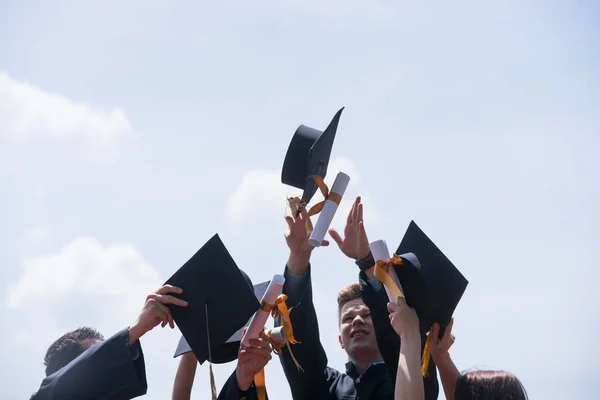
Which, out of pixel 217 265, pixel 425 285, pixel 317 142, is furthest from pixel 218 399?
pixel 317 142

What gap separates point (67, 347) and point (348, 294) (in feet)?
6.32

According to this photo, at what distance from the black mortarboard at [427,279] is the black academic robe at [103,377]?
1.46m

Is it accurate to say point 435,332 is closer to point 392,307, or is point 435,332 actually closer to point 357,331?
point 392,307

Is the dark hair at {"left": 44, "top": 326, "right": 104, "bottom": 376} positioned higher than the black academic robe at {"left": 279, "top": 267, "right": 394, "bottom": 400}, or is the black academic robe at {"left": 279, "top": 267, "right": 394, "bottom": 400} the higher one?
the dark hair at {"left": 44, "top": 326, "right": 104, "bottom": 376}

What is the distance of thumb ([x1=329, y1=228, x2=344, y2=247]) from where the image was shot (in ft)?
13.9

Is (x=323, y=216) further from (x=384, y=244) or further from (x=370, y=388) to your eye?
(x=370, y=388)

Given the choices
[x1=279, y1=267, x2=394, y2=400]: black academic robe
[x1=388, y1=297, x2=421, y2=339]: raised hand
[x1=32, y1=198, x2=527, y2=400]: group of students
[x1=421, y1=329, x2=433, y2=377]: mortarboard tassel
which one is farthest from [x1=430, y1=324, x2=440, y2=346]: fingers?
[x1=279, y1=267, x2=394, y2=400]: black academic robe

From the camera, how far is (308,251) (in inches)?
178

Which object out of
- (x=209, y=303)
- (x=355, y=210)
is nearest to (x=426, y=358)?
(x=355, y=210)

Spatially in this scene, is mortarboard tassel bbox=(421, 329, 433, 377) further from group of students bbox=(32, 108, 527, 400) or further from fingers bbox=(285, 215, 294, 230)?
fingers bbox=(285, 215, 294, 230)

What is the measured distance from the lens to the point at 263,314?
3.95 meters

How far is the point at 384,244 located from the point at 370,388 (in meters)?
1.06

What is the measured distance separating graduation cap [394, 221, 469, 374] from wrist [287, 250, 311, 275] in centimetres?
62

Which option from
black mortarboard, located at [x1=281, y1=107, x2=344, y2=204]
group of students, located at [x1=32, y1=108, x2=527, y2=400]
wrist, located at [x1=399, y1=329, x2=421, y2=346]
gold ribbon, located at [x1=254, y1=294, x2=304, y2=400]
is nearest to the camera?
wrist, located at [x1=399, y1=329, x2=421, y2=346]
